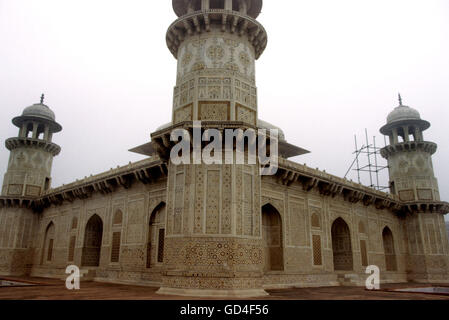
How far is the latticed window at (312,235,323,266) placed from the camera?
686 inches

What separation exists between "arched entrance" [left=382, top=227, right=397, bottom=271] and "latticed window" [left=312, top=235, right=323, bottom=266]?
317 inches

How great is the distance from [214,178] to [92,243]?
41.6 feet

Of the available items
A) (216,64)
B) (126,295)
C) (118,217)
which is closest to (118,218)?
(118,217)

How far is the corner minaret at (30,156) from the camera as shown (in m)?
24.4

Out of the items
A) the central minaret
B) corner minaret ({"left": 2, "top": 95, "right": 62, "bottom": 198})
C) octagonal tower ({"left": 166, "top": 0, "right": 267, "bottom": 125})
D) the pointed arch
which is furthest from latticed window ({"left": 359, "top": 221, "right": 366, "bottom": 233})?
corner minaret ({"left": 2, "top": 95, "right": 62, "bottom": 198})

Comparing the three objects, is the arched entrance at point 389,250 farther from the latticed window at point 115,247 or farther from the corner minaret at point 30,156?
the corner minaret at point 30,156

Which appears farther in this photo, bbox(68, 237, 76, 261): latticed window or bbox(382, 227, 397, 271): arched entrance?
bbox(382, 227, 397, 271): arched entrance

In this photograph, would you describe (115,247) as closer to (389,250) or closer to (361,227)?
(361,227)

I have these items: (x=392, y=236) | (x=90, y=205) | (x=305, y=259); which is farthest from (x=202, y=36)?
(x=392, y=236)

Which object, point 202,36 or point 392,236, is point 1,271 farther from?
point 392,236

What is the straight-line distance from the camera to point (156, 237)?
1616cm

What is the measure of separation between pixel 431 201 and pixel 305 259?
12.1 meters

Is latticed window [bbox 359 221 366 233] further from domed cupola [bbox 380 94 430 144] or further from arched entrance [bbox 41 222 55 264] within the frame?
arched entrance [bbox 41 222 55 264]
